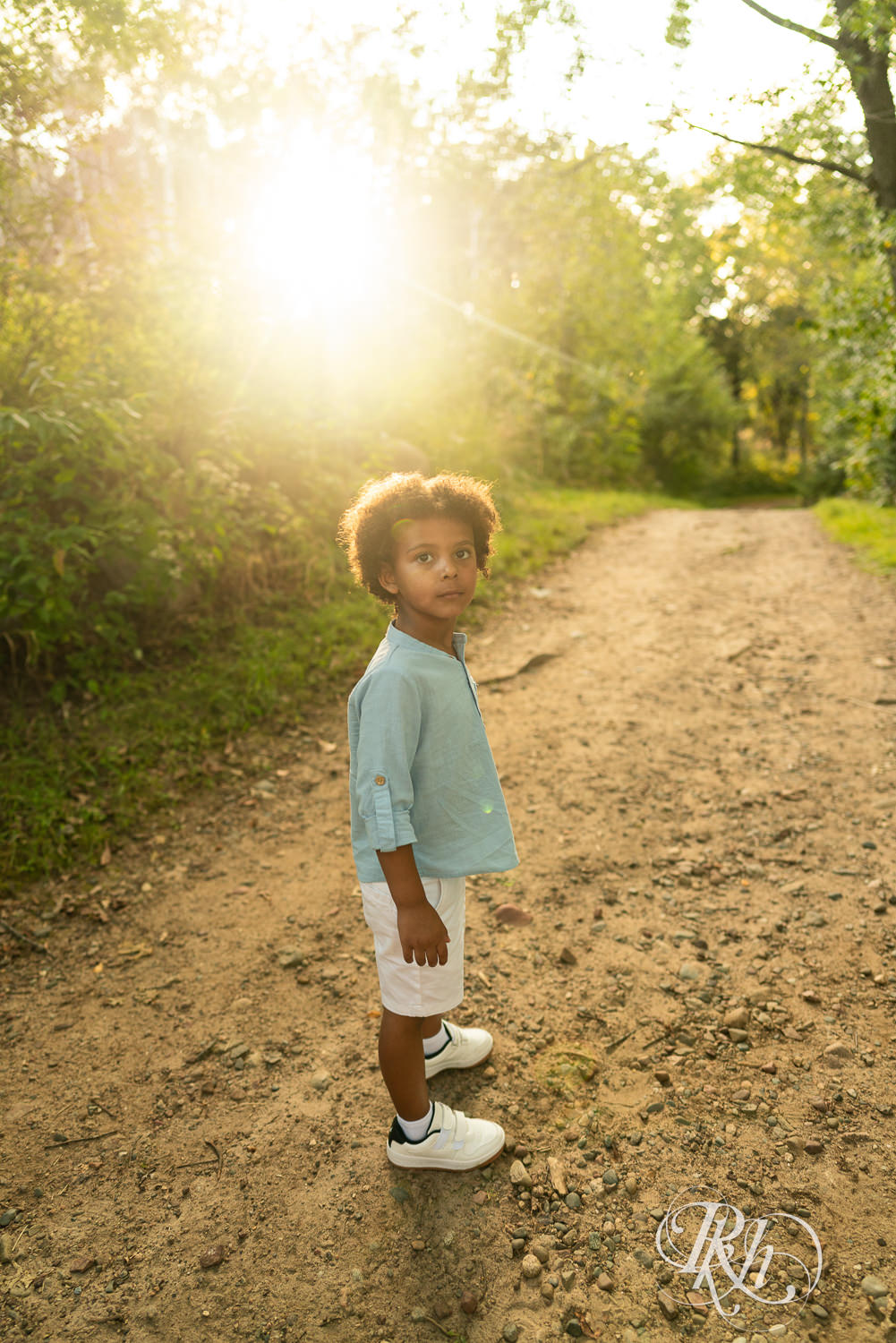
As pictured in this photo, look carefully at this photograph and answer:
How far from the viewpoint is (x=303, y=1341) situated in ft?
6.32

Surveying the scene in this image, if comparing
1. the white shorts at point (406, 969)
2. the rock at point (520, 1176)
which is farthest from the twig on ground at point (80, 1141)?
the rock at point (520, 1176)

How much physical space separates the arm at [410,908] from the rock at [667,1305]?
102cm

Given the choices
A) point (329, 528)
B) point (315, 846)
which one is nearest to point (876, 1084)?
point (315, 846)

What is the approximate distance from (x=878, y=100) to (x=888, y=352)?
258 centimetres

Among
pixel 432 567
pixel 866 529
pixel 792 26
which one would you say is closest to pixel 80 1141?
pixel 432 567

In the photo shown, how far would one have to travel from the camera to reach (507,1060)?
9.12 feet

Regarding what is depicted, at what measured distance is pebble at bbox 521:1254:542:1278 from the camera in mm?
2051

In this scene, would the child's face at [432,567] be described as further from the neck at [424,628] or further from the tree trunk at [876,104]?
the tree trunk at [876,104]

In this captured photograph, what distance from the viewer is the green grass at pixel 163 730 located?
4.15 m

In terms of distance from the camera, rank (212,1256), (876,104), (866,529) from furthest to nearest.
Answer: (866,529) → (876,104) → (212,1256)

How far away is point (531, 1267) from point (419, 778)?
1331 mm

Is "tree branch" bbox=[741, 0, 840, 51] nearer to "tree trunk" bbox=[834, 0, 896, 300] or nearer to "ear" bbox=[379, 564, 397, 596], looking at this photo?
"tree trunk" bbox=[834, 0, 896, 300]

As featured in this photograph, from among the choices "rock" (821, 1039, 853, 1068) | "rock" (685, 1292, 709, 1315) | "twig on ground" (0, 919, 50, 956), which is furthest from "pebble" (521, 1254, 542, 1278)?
"twig on ground" (0, 919, 50, 956)

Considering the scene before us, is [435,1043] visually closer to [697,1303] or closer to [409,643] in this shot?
[697,1303]
